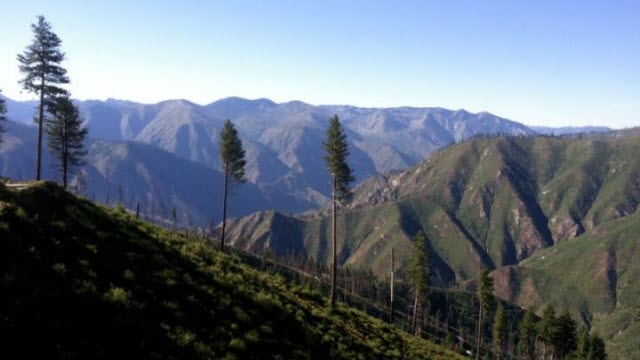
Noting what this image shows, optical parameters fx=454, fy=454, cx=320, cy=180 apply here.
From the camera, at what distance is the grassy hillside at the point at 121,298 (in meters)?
14.6

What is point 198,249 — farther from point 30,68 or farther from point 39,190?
point 30,68

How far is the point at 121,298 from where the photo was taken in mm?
17547

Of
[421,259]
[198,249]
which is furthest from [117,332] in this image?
[421,259]

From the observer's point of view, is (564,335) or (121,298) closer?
(121,298)

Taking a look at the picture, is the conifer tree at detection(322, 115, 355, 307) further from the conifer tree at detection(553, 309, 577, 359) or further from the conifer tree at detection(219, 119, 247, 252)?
the conifer tree at detection(553, 309, 577, 359)

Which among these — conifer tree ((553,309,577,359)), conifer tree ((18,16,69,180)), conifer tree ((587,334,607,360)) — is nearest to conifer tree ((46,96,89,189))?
conifer tree ((18,16,69,180))

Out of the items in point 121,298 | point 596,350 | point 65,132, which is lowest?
point 596,350

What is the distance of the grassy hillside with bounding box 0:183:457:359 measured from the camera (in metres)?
14.6

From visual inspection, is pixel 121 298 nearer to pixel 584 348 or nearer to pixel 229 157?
pixel 229 157

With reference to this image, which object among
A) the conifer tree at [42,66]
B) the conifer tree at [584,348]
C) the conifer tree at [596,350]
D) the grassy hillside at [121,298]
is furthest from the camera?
the conifer tree at [584,348]

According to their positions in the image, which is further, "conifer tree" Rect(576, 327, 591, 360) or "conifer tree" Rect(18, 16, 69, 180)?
"conifer tree" Rect(576, 327, 591, 360)

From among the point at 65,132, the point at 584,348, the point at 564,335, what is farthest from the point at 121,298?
the point at 584,348

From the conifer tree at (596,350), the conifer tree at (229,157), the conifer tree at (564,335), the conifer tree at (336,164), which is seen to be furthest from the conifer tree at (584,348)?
the conifer tree at (229,157)

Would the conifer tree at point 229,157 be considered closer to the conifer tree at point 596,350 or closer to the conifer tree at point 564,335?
the conifer tree at point 564,335
